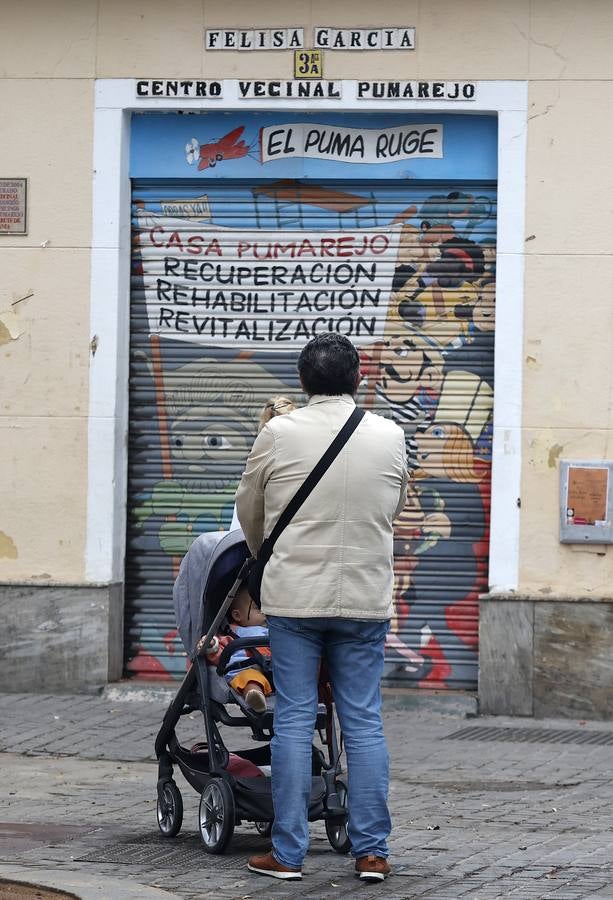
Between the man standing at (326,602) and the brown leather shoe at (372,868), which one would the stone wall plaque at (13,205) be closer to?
the man standing at (326,602)

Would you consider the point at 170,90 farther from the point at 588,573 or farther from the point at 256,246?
the point at 588,573

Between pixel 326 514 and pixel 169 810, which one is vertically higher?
pixel 326 514

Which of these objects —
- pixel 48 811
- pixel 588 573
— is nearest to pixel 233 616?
pixel 48 811

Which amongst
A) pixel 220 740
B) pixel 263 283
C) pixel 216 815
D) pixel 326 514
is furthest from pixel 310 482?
pixel 263 283

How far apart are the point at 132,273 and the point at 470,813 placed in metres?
4.88

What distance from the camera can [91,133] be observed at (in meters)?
10.2

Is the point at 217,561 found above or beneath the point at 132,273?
beneath

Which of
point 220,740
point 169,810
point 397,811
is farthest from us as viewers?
point 397,811

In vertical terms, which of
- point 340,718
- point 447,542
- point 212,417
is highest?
point 212,417

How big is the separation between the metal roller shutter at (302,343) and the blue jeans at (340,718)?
14.9ft

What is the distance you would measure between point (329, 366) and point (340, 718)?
1269 mm

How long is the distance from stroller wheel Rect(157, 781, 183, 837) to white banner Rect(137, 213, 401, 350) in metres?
4.63

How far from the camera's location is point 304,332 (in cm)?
1033

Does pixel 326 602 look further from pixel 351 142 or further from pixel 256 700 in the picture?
pixel 351 142
